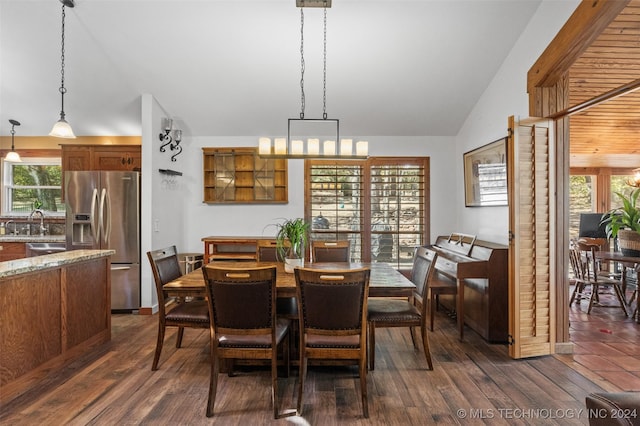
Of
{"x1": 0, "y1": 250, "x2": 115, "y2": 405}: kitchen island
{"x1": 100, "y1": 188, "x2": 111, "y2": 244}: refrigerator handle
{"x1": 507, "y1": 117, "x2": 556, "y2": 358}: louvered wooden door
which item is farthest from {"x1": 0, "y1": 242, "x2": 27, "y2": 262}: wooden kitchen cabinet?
{"x1": 507, "y1": 117, "x2": 556, "y2": 358}: louvered wooden door

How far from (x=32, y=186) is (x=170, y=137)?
2681 millimetres

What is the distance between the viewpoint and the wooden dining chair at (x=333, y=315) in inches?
81.8

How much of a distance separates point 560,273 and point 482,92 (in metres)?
2.35

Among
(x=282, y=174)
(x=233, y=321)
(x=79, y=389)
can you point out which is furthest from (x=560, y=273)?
(x=79, y=389)

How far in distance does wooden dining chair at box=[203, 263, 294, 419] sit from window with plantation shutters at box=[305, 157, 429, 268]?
308cm

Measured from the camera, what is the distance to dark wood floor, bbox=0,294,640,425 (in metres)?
2.13

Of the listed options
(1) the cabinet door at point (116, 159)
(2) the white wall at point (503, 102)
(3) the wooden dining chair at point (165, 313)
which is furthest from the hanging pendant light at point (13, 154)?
(2) the white wall at point (503, 102)

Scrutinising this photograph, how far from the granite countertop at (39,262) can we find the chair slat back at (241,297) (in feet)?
4.60

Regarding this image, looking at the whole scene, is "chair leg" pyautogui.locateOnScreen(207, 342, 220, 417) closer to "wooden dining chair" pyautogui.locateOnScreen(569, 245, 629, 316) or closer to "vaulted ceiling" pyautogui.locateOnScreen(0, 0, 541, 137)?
"vaulted ceiling" pyautogui.locateOnScreen(0, 0, 541, 137)

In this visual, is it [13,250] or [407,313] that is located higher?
[13,250]

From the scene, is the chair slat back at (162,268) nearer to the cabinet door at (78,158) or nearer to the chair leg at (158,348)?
the chair leg at (158,348)

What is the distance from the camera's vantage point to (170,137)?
184 inches

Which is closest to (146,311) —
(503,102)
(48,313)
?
(48,313)

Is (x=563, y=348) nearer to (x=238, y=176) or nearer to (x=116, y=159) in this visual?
(x=238, y=176)
